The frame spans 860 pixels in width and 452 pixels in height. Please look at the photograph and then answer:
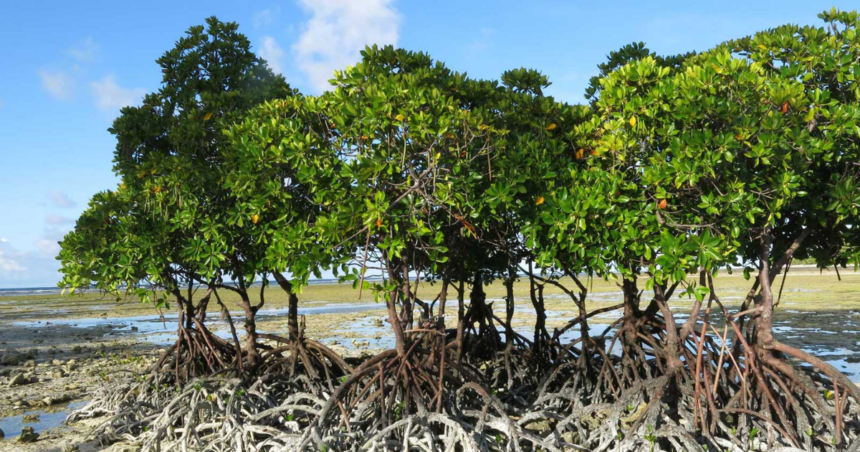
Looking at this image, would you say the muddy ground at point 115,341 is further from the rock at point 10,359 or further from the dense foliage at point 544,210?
the dense foliage at point 544,210

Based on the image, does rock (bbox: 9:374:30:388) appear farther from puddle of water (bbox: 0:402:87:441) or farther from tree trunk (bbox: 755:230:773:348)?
tree trunk (bbox: 755:230:773:348)

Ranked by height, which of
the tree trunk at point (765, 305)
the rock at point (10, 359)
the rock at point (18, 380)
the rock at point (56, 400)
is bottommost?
the rock at point (56, 400)

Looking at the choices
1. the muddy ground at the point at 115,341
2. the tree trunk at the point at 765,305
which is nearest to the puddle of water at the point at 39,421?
the muddy ground at the point at 115,341

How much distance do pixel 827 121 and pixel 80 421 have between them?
1072cm

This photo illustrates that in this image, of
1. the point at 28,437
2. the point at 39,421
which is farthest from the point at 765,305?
the point at 39,421

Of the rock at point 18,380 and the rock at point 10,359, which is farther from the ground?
the rock at point 10,359

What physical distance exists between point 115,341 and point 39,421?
35.9 ft

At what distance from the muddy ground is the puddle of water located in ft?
0.05

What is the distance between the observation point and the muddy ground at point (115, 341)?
1022 centimetres

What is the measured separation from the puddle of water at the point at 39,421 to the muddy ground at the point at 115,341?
15 mm

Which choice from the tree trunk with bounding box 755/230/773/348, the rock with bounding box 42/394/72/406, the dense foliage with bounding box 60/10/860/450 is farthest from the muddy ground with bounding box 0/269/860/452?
the tree trunk with bounding box 755/230/773/348

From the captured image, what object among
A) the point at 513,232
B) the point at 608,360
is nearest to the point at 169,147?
the point at 513,232

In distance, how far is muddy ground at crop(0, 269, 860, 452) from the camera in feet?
33.5

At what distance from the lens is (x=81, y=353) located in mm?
17188
